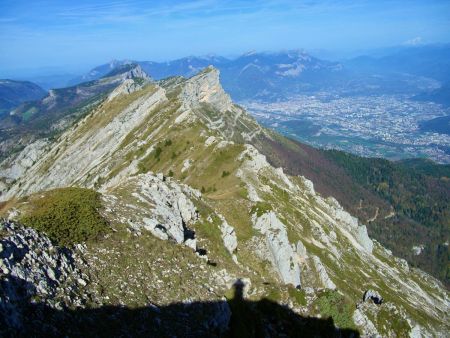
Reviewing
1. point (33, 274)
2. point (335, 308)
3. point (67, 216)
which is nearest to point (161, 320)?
point (33, 274)

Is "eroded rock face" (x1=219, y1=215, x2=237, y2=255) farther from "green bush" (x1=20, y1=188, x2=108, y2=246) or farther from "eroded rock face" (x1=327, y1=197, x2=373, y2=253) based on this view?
"eroded rock face" (x1=327, y1=197, x2=373, y2=253)

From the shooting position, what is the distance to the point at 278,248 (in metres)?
78.9

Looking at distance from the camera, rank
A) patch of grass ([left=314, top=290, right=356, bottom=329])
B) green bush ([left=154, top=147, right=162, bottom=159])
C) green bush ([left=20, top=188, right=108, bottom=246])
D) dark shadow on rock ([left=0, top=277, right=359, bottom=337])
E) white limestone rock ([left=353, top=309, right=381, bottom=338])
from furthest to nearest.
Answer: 1. green bush ([left=154, top=147, right=162, bottom=159])
2. white limestone rock ([left=353, top=309, right=381, bottom=338])
3. patch of grass ([left=314, top=290, right=356, bottom=329])
4. green bush ([left=20, top=188, right=108, bottom=246])
5. dark shadow on rock ([left=0, top=277, right=359, bottom=337])

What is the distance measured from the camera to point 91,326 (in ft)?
91.7

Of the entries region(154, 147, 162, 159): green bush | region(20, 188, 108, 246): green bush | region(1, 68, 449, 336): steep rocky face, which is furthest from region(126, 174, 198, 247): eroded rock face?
region(154, 147, 162, 159): green bush

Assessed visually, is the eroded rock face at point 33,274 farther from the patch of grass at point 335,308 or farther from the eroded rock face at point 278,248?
the eroded rock face at point 278,248

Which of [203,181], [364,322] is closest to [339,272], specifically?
[203,181]

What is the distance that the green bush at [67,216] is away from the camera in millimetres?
34781

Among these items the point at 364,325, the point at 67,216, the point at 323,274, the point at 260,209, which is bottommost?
the point at 323,274

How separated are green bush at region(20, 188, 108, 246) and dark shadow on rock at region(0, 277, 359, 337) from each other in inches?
298

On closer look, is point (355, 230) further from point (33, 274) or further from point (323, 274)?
point (33, 274)

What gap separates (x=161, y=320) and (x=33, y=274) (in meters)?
9.66

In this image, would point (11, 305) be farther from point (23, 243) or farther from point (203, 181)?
point (203, 181)

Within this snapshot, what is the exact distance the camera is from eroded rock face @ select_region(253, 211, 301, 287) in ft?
252
